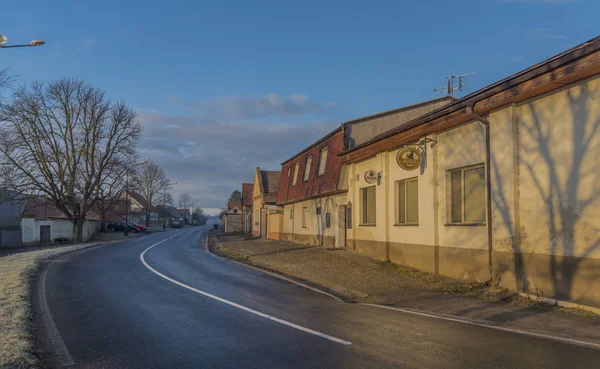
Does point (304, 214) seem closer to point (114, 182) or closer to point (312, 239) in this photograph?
point (312, 239)

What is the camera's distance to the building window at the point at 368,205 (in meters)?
18.9

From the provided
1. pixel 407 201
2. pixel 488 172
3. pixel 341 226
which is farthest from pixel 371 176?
pixel 488 172

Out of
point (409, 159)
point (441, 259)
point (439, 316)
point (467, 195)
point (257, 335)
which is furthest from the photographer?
point (409, 159)

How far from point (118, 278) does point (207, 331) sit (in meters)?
8.01

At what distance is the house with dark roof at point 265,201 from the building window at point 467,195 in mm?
22551

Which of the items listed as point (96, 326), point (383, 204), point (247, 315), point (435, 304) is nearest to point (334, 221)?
point (383, 204)

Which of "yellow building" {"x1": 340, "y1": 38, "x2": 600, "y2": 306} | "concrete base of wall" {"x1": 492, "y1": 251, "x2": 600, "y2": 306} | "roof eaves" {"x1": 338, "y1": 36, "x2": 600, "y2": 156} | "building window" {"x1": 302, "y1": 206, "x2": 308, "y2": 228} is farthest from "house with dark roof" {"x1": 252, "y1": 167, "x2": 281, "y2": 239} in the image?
"concrete base of wall" {"x1": 492, "y1": 251, "x2": 600, "y2": 306}

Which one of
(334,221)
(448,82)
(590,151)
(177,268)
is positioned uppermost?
(448,82)

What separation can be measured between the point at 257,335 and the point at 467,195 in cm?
781

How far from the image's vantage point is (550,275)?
32.3ft

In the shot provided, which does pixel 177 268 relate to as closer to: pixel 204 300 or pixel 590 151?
pixel 204 300

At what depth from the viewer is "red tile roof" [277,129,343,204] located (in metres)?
22.3

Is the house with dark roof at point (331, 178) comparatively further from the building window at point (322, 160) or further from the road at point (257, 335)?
the road at point (257, 335)

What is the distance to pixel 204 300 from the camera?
10758 mm
